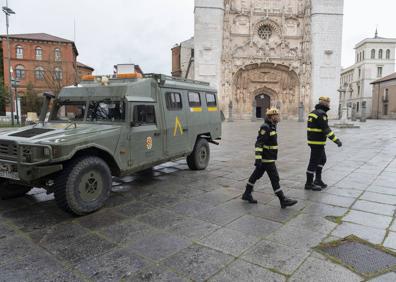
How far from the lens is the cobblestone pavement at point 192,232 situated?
3.07 meters

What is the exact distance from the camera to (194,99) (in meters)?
7.82

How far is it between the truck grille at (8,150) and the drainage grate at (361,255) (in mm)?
4533

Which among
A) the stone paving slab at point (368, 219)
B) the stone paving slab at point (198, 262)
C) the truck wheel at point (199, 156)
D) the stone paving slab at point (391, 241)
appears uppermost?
the truck wheel at point (199, 156)

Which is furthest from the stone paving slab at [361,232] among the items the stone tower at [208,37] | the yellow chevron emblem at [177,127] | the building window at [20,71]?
Answer: the building window at [20,71]

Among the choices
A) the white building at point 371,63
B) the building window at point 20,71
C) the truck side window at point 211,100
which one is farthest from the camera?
the white building at point 371,63

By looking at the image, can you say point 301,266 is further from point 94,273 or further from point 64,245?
point 64,245

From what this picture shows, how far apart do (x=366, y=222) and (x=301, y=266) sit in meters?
1.87

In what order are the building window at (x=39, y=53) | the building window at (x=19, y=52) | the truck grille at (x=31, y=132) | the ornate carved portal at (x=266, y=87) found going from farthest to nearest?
the building window at (x=39, y=53) < the building window at (x=19, y=52) < the ornate carved portal at (x=266, y=87) < the truck grille at (x=31, y=132)

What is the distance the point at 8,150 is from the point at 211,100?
556 centimetres

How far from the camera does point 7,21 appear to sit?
2608 cm

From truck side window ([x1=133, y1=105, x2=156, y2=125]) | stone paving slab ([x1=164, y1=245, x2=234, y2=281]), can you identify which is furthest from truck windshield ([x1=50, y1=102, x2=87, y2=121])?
stone paving slab ([x1=164, y1=245, x2=234, y2=281])

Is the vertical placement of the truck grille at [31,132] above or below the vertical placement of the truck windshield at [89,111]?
below

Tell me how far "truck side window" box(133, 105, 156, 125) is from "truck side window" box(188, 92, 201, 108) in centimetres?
172

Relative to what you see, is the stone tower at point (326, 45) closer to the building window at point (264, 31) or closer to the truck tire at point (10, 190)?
the building window at point (264, 31)
